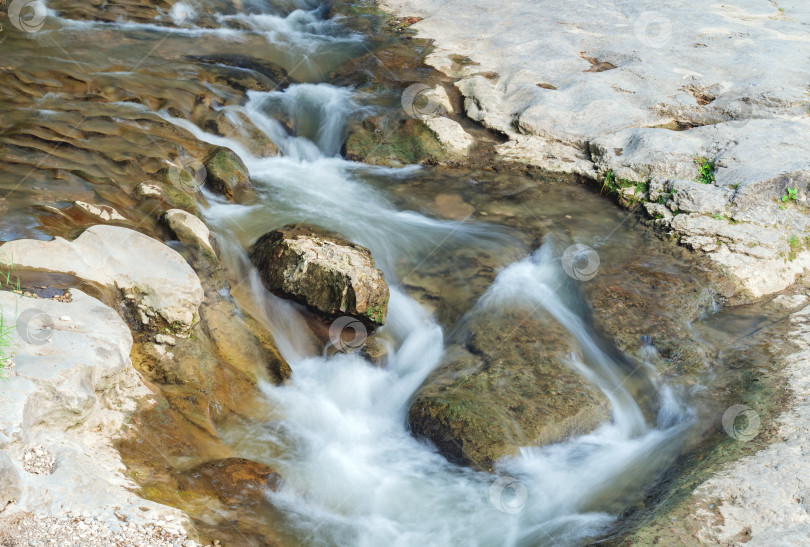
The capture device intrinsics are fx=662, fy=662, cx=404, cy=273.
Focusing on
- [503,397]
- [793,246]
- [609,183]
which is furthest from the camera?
[609,183]

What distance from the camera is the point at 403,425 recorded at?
5473mm

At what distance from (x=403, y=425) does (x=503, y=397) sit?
2.80 feet

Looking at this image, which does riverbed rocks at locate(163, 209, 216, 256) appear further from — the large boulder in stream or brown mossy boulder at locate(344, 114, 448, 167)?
brown mossy boulder at locate(344, 114, 448, 167)

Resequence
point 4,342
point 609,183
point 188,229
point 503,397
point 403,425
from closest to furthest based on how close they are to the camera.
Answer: point 4,342 < point 503,397 < point 403,425 < point 188,229 < point 609,183

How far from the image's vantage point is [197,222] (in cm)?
596

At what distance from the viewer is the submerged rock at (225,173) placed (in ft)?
23.5

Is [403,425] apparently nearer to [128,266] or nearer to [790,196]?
[128,266]

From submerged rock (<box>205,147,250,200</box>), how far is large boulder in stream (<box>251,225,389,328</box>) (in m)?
1.34

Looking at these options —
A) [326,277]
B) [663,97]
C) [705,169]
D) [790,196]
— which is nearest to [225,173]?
[326,277]

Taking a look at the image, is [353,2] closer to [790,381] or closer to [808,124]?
[808,124]

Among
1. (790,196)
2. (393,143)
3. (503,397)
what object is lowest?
(503,397)

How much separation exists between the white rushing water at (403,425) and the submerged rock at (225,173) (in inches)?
6.6

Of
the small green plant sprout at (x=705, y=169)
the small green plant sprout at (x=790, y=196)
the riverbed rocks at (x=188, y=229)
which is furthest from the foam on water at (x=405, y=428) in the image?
the small green plant sprout at (x=790, y=196)

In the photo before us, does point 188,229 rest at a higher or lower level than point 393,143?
higher
